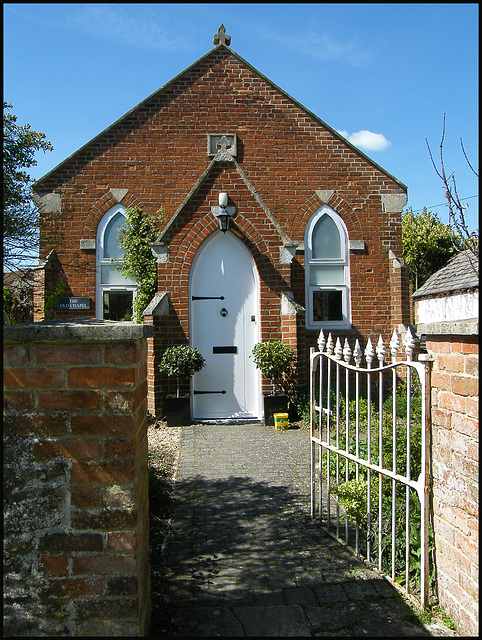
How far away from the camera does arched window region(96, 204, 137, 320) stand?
424 inches

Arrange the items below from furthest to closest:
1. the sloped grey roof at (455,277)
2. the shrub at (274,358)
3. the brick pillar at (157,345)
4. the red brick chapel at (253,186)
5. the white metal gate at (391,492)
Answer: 1. the red brick chapel at (253,186)
2. the brick pillar at (157,345)
3. the shrub at (274,358)
4. the sloped grey roof at (455,277)
5. the white metal gate at (391,492)

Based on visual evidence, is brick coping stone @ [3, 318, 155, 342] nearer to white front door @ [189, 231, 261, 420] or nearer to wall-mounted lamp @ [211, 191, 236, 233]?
wall-mounted lamp @ [211, 191, 236, 233]

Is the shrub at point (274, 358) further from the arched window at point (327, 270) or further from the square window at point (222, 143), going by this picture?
the square window at point (222, 143)

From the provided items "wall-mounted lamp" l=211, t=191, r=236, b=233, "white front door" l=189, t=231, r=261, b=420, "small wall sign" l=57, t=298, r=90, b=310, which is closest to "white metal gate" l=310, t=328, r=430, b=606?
"white front door" l=189, t=231, r=261, b=420

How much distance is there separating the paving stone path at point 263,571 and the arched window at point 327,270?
541 cm

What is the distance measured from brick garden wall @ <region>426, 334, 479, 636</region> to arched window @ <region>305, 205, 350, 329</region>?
775 centimetres

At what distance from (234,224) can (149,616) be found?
718 cm

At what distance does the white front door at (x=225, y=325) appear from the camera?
30.9ft

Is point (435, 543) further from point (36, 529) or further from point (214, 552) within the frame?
point (36, 529)

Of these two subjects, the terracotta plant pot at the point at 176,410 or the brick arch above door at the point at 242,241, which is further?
the brick arch above door at the point at 242,241

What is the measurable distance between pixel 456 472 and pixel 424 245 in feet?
55.6

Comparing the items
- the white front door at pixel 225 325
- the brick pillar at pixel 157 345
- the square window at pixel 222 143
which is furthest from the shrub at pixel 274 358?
the square window at pixel 222 143

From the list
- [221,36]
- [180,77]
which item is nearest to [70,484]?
[180,77]

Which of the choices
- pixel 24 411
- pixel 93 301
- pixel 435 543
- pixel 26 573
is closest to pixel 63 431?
pixel 24 411
